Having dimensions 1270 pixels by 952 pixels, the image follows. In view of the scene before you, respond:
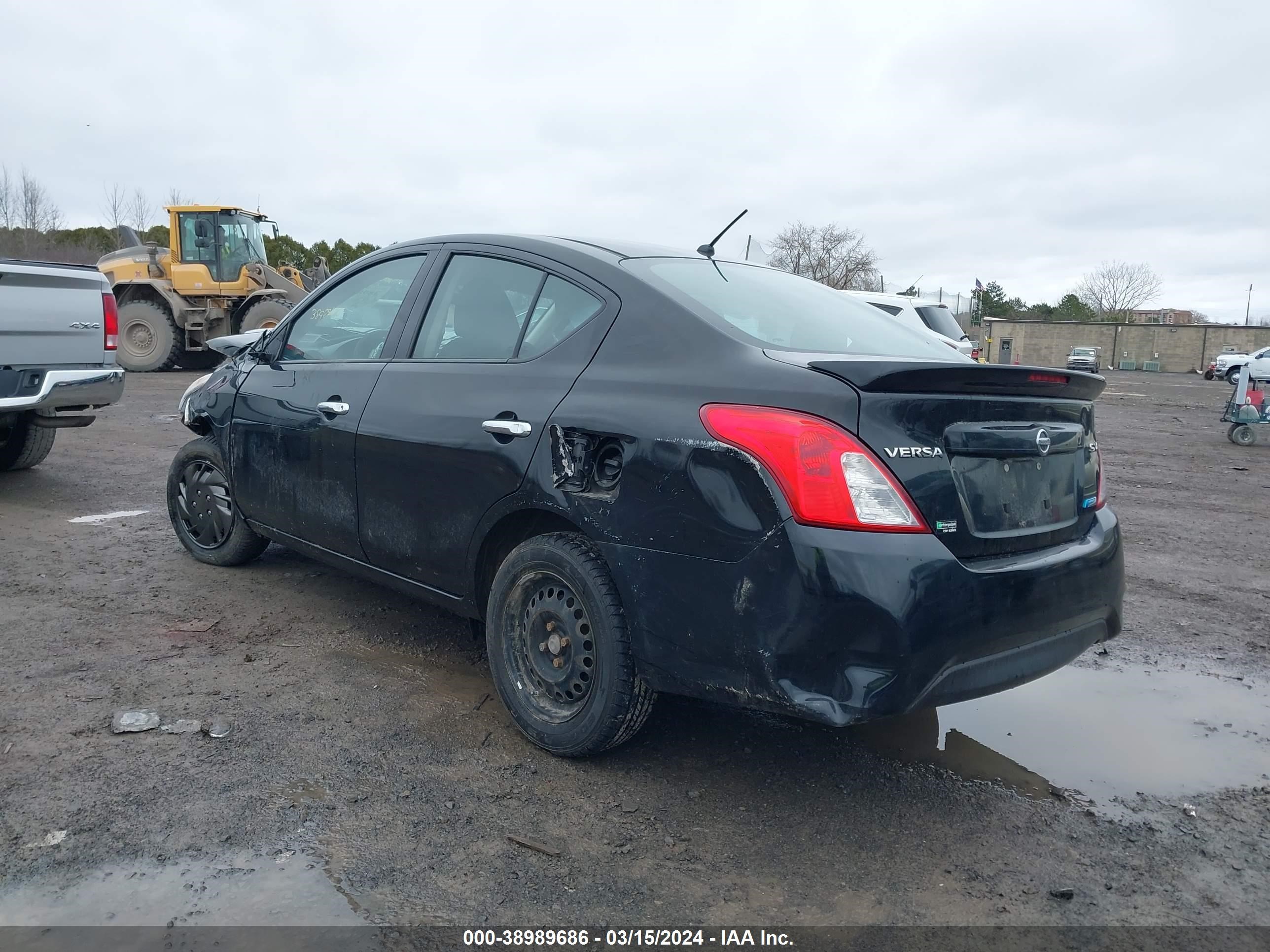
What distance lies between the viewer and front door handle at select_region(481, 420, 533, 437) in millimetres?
3025

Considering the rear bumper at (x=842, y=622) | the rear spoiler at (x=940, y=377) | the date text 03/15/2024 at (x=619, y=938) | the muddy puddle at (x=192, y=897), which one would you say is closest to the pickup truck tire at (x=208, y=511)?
the muddy puddle at (x=192, y=897)

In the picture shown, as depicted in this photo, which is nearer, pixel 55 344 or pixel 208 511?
pixel 208 511

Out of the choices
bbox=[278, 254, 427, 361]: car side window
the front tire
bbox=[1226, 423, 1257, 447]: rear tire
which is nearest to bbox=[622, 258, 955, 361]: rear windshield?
the front tire

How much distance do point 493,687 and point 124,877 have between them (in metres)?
1.42

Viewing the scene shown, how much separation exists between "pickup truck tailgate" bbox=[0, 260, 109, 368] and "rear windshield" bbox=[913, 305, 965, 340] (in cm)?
1054

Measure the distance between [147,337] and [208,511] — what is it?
16123 millimetres

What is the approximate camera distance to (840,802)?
2850 millimetres

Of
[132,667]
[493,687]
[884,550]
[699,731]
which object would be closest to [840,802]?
[699,731]

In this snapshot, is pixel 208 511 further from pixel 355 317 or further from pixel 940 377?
pixel 940 377

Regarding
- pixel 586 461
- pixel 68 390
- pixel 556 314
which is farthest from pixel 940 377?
pixel 68 390

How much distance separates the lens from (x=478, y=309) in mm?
3510

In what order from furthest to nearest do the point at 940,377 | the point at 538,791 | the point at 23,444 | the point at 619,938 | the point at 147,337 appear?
the point at 147,337, the point at 23,444, the point at 538,791, the point at 940,377, the point at 619,938

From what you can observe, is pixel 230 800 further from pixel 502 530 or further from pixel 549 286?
pixel 549 286

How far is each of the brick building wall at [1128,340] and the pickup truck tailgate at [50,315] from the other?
191 ft
